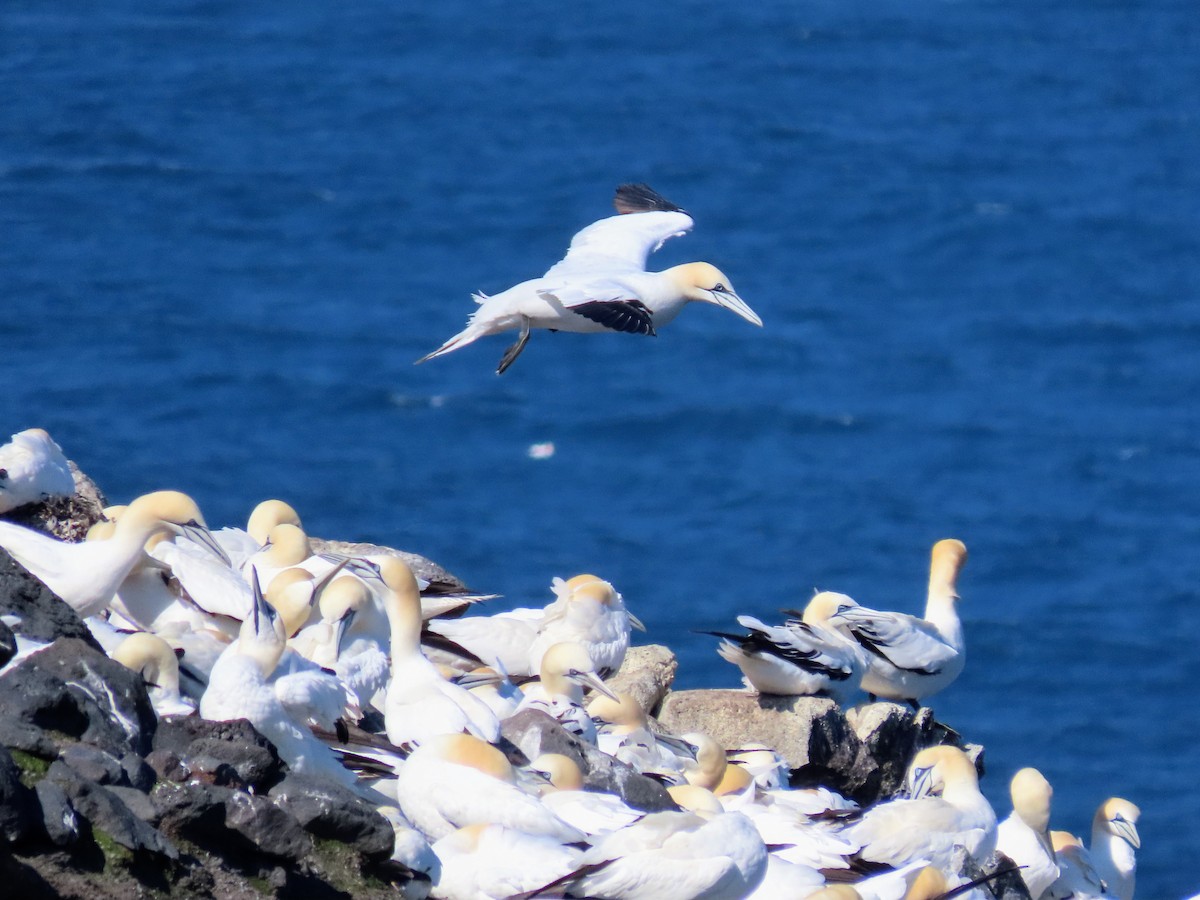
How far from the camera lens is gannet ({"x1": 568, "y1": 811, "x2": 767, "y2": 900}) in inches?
267

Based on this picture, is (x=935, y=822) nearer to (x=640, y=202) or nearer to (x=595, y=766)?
(x=595, y=766)

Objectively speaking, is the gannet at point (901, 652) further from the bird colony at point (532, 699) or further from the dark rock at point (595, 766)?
the dark rock at point (595, 766)

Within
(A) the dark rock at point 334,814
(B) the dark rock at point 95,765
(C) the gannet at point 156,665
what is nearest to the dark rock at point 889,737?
(C) the gannet at point 156,665

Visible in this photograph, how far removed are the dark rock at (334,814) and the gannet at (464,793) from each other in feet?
3.35

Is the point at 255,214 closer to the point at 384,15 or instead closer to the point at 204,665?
the point at 384,15

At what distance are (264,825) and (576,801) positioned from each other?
1950mm

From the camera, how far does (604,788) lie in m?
8.19

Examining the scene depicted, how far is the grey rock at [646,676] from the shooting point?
1004cm

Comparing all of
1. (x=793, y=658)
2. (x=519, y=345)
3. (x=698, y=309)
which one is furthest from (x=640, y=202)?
(x=698, y=309)

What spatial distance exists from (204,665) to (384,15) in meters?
44.9

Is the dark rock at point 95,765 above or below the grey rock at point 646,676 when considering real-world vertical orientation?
above

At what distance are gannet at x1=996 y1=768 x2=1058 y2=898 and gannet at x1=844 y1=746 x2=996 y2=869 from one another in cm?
44

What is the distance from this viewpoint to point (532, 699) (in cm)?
917

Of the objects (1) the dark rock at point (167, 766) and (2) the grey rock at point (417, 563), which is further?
(2) the grey rock at point (417, 563)
